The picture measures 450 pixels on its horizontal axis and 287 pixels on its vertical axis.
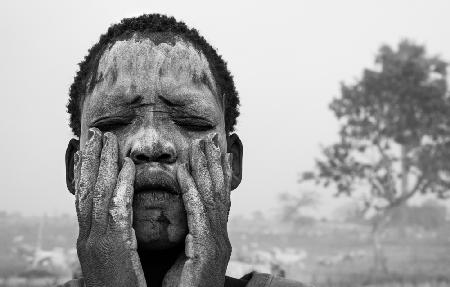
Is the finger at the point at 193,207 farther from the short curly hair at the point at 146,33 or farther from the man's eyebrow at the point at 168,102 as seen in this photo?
the short curly hair at the point at 146,33

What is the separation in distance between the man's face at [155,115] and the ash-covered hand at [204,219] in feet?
0.25

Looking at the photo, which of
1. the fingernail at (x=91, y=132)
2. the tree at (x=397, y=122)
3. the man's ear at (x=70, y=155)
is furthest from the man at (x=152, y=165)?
the tree at (x=397, y=122)

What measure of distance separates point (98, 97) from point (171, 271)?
0.88 metres

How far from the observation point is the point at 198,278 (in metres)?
2.41

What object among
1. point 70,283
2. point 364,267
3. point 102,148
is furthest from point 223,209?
point 364,267

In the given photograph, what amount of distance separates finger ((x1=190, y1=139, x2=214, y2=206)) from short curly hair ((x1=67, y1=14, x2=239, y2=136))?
49 centimetres

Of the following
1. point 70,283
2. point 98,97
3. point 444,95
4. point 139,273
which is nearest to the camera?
point 139,273

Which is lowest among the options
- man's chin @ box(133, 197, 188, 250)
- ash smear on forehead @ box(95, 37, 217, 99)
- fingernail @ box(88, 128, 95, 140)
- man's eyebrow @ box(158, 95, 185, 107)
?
man's chin @ box(133, 197, 188, 250)

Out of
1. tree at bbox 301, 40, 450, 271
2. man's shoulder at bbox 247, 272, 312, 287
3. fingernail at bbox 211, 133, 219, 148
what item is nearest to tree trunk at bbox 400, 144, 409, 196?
tree at bbox 301, 40, 450, 271

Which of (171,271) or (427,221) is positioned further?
(427,221)

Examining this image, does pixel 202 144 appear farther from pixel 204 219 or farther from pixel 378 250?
pixel 378 250

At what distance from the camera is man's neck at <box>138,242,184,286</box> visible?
103 inches

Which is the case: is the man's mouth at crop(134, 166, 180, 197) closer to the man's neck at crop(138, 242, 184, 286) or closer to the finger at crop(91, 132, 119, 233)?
the finger at crop(91, 132, 119, 233)

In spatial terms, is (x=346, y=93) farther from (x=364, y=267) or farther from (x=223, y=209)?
(x=223, y=209)
